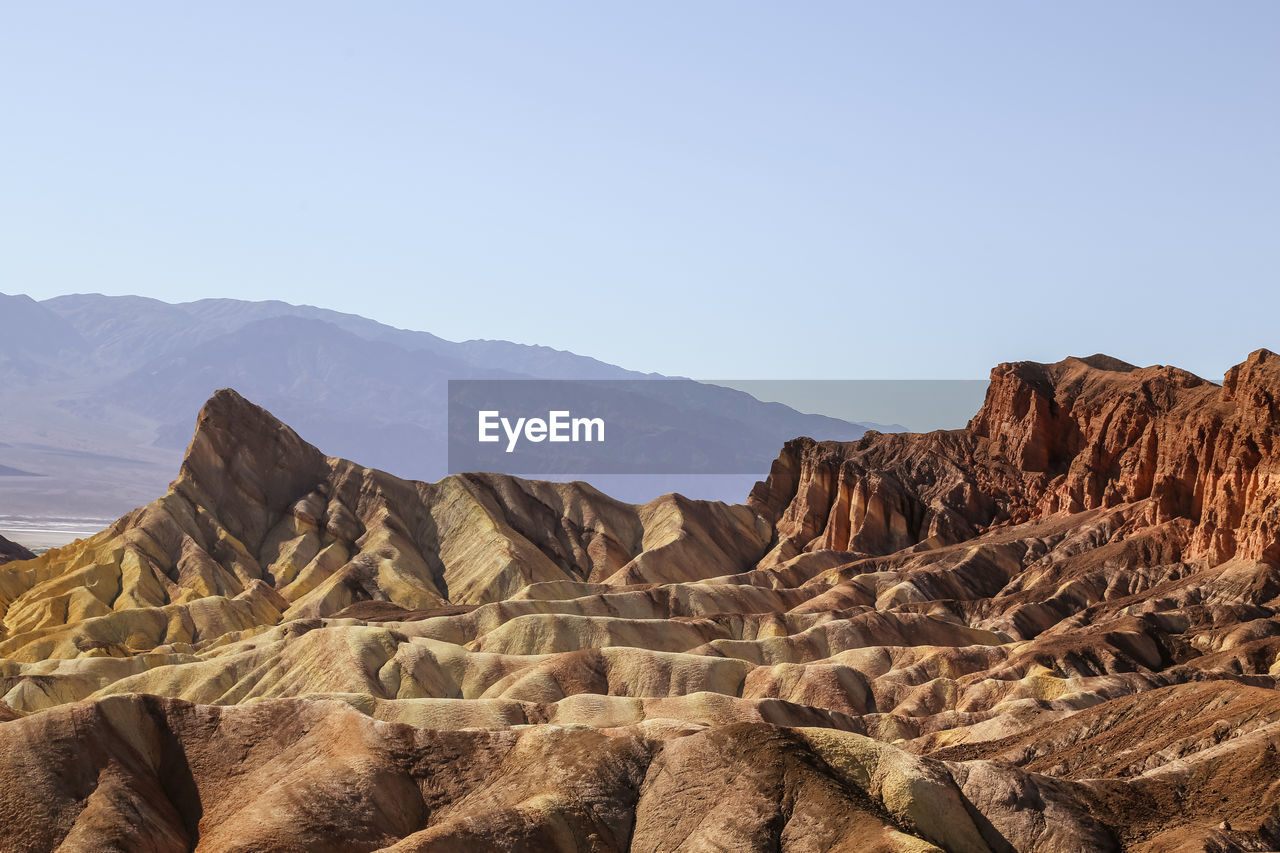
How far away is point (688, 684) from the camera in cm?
12381

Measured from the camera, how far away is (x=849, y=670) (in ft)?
421

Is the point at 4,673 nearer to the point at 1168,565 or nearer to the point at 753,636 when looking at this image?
the point at 753,636

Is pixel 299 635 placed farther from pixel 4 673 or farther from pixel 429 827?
pixel 429 827

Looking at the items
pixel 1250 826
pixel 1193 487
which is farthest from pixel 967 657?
pixel 1250 826

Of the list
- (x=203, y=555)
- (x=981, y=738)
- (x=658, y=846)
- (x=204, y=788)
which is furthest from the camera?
(x=203, y=555)

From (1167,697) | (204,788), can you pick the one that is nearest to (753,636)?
(1167,697)

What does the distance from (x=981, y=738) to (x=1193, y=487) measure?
239 ft

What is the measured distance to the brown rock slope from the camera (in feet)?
245

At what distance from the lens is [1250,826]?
7506 centimetres

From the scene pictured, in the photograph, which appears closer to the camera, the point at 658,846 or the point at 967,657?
the point at 658,846

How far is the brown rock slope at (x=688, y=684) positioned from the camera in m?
74.8

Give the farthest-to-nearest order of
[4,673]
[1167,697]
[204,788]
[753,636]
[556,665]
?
[753,636], [4,673], [556,665], [1167,697], [204,788]

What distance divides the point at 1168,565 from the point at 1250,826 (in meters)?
94.7

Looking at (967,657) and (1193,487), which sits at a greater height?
(1193,487)
